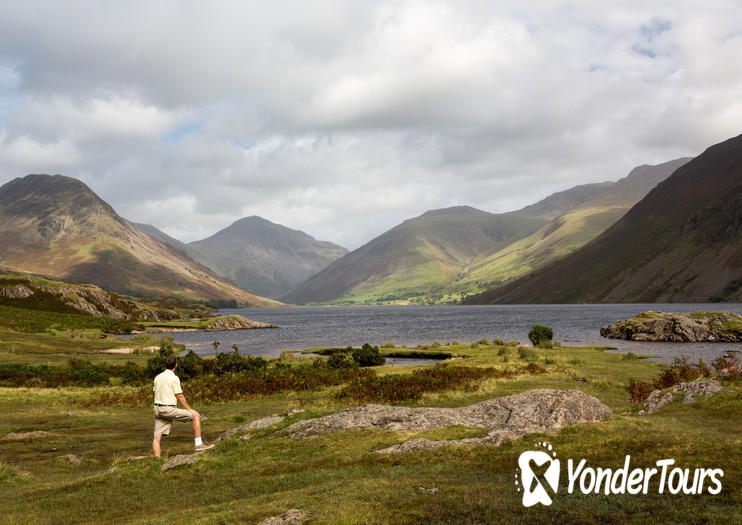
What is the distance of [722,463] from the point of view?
1245cm

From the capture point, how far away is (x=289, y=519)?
1067 centimetres

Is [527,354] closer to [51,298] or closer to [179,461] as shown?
[179,461]

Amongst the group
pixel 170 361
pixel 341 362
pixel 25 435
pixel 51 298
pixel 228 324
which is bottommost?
pixel 228 324

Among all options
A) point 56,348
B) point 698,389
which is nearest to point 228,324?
point 56,348

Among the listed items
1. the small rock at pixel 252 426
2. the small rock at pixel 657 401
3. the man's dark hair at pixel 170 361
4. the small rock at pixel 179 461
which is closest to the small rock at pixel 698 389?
the small rock at pixel 657 401

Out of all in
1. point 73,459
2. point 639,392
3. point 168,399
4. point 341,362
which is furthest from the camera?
point 341,362

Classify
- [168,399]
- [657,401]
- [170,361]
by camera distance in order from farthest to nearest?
[657,401] → [168,399] → [170,361]

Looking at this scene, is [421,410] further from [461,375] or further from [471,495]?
[461,375]

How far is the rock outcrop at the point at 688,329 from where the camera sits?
89938 mm

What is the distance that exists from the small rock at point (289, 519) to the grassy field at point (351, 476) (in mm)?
233

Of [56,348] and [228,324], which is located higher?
[56,348]

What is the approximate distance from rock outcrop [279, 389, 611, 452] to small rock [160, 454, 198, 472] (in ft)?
14.0

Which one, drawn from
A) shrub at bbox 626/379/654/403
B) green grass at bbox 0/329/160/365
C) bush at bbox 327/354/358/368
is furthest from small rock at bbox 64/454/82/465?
green grass at bbox 0/329/160/365

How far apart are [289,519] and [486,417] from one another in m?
12.5
